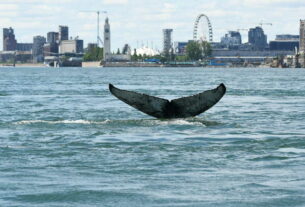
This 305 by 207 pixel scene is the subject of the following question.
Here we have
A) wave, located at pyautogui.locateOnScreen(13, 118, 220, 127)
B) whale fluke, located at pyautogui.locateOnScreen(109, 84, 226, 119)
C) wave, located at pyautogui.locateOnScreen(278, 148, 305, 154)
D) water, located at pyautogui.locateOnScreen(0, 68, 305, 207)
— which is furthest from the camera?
wave, located at pyautogui.locateOnScreen(13, 118, 220, 127)

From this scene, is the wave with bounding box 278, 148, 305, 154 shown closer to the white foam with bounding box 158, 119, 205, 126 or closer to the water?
the water

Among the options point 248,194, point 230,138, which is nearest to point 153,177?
point 248,194

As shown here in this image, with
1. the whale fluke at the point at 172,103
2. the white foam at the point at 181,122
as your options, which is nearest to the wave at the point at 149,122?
the white foam at the point at 181,122

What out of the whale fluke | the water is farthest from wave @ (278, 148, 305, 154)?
the whale fluke

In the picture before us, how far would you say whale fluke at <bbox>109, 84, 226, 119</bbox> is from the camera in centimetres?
3306

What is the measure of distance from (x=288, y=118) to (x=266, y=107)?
34.5 feet

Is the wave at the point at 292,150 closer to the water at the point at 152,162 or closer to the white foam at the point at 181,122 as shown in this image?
the water at the point at 152,162

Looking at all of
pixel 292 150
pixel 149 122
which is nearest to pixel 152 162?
pixel 292 150

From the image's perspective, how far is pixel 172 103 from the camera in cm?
3375

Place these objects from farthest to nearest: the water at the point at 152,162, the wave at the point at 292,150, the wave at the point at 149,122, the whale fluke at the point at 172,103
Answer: the wave at the point at 149,122
the whale fluke at the point at 172,103
the wave at the point at 292,150
the water at the point at 152,162

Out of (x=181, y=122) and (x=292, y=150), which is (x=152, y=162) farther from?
(x=181, y=122)

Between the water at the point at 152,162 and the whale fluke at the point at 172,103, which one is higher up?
the whale fluke at the point at 172,103

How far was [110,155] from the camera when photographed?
2500 centimetres

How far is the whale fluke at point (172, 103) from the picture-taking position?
3306cm
